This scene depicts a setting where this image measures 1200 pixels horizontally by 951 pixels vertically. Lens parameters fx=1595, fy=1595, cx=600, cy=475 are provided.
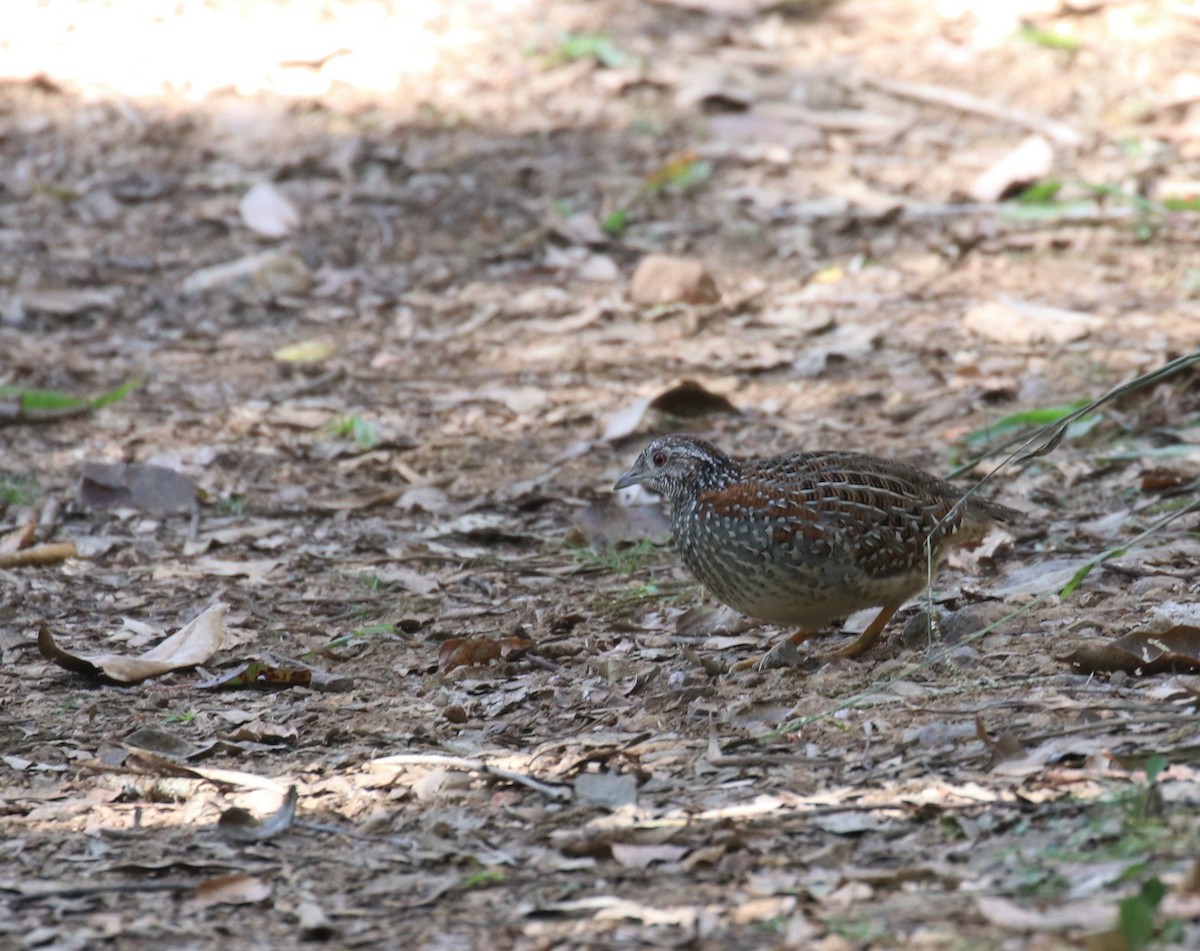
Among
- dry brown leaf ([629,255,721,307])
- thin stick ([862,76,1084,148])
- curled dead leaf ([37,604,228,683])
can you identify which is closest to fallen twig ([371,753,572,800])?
curled dead leaf ([37,604,228,683])

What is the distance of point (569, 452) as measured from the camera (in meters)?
7.34

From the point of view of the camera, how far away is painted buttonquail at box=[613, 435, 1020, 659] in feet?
16.1

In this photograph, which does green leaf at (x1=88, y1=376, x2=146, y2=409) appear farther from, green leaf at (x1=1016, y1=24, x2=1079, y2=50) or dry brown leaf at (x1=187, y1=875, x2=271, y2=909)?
green leaf at (x1=1016, y1=24, x2=1079, y2=50)

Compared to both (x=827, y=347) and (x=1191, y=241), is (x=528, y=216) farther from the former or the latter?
(x=1191, y=241)

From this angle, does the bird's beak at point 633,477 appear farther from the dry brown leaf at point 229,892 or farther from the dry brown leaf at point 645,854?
the dry brown leaf at point 229,892

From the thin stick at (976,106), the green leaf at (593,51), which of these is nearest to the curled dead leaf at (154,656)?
the green leaf at (593,51)

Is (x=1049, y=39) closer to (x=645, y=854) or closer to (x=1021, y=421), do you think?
(x=1021, y=421)

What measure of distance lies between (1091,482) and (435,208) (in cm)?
503

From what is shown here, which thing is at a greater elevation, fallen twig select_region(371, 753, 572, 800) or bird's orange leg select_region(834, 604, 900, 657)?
fallen twig select_region(371, 753, 572, 800)

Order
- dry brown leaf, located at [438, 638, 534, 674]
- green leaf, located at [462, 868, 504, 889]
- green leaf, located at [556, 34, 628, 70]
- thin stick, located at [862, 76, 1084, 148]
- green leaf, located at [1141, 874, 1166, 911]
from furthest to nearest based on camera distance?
green leaf, located at [556, 34, 628, 70] → thin stick, located at [862, 76, 1084, 148] → dry brown leaf, located at [438, 638, 534, 674] → green leaf, located at [462, 868, 504, 889] → green leaf, located at [1141, 874, 1166, 911]

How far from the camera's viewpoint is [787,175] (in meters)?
10.3

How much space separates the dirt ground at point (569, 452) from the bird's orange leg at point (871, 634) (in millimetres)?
174

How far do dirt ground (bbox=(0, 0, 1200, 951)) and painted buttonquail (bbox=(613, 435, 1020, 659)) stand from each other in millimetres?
233

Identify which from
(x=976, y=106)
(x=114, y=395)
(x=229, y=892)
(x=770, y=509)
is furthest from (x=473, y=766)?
(x=976, y=106)
